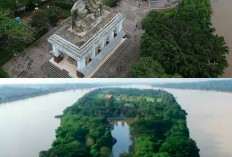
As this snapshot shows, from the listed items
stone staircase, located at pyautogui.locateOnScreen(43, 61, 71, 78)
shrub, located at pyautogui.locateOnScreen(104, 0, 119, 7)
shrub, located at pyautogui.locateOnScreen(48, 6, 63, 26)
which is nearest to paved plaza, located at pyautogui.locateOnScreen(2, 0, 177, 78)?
stone staircase, located at pyautogui.locateOnScreen(43, 61, 71, 78)

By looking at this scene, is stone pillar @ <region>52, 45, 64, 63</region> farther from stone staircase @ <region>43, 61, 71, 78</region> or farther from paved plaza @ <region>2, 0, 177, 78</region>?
paved plaza @ <region>2, 0, 177, 78</region>

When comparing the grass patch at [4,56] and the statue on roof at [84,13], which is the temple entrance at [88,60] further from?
the grass patch at [4,56]

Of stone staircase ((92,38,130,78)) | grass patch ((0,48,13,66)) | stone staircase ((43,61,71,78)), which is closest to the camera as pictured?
stone staircase ((43,61,71,78))

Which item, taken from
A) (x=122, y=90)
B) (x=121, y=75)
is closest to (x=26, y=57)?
(x=121, y=75)

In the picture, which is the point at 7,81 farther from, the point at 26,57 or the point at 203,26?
the point at 203,26

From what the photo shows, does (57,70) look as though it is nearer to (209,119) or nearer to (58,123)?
(58,123)

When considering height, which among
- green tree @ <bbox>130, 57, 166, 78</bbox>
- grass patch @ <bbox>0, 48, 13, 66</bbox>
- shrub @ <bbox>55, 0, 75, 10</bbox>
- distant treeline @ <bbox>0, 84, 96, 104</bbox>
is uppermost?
shrub @ <bbox>55, 0, 75, 10</bbox>

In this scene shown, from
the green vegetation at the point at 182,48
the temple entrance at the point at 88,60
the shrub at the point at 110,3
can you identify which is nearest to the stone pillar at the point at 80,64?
the temple entrance at the point at 88,60
